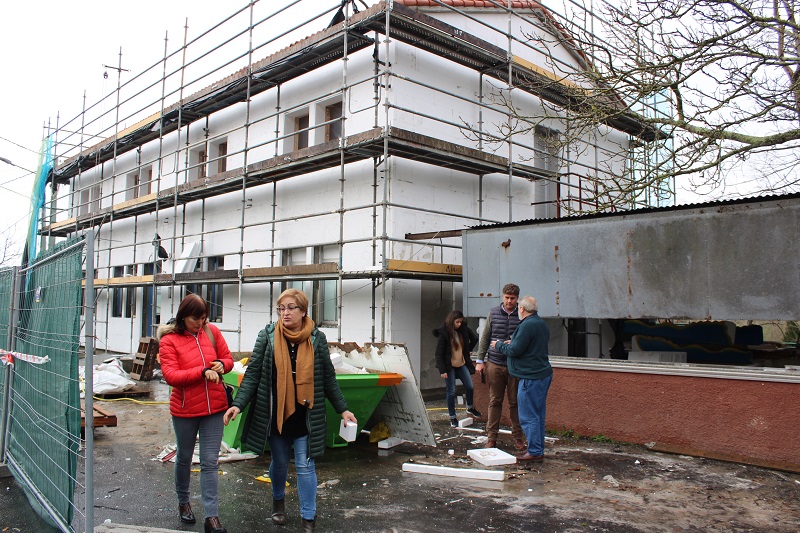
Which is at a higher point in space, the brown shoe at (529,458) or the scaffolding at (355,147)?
the scaffolding at (355,147)

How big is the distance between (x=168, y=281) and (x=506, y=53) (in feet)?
31.7

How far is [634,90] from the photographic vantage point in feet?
28.1

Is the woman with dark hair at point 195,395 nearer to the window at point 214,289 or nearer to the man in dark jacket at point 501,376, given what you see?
the man in dark jacket at point 501,376

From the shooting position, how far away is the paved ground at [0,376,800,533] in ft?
16.3

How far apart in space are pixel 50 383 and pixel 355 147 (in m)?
7.10

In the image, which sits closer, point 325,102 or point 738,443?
point 738,443

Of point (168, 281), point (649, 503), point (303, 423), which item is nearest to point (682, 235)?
point (649, 503)

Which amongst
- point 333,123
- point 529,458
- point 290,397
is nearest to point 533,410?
point 529,458

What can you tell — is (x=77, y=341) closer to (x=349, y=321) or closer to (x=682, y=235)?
(x=682, y=235)

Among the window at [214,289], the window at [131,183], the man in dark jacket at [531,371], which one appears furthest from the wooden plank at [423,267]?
the window at [131,183]

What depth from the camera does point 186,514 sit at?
4.90m

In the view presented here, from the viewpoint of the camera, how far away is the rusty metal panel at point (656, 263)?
274 inches

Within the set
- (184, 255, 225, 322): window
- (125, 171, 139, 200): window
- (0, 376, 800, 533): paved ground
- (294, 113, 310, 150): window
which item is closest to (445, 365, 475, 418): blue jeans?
(0, 376, 800, 533): paved ground

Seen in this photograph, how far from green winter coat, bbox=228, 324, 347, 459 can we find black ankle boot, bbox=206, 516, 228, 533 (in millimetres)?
543
